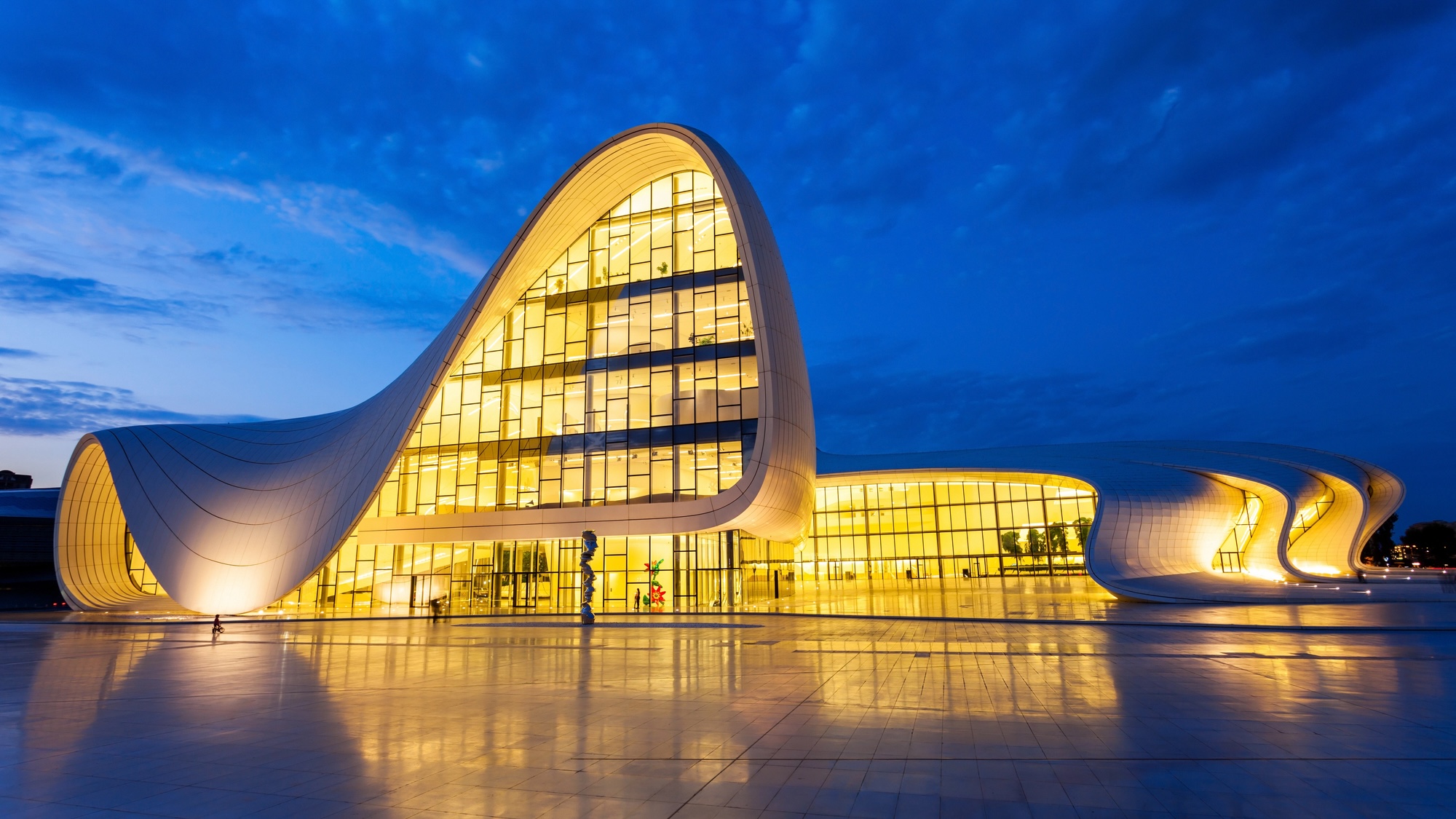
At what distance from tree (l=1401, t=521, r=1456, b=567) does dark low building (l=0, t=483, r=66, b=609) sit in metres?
134

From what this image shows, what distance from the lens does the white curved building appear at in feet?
108

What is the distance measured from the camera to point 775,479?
30.9m

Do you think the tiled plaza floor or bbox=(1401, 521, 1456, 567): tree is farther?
bbox=(1401, 521, 1456, 567): tree

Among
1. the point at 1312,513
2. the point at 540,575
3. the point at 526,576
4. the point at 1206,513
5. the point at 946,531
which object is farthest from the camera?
the point at 946,531

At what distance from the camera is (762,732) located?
8773mm

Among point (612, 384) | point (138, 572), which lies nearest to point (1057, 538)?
point (612, 384)

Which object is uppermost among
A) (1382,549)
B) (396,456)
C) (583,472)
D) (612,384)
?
(612,384)

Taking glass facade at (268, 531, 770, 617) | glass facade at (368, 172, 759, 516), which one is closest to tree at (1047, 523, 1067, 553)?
glass facade at (268, 531, 770, 617)

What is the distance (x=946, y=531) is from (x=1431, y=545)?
79812 mm

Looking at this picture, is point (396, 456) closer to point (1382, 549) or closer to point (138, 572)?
point (138, 572)

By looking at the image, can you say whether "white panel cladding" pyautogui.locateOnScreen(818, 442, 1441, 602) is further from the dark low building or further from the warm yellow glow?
the dark low building

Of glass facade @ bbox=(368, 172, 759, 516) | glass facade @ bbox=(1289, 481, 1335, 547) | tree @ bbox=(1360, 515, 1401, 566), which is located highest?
glass facade @ bbox=(368, 172, 759, 516)

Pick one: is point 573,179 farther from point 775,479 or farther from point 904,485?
point 904,485

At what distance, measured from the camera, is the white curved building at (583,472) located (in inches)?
1299
